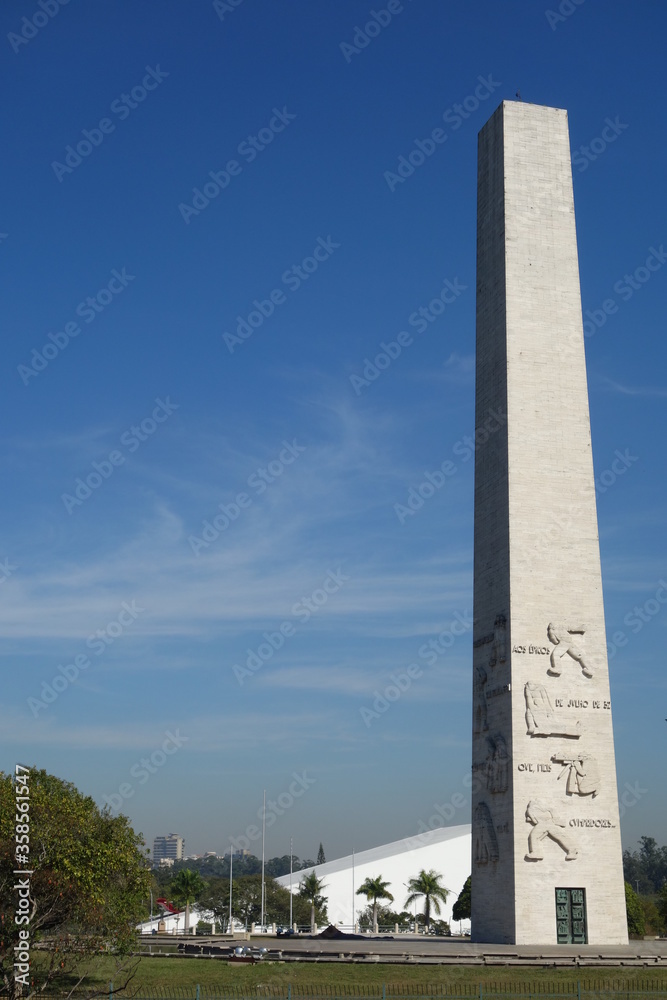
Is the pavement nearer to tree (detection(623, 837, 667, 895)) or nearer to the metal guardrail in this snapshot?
the metal guardrail

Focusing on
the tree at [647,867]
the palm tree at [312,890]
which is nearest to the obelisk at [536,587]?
the palm tree at [312,890]

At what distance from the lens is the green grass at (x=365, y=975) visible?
27.3m

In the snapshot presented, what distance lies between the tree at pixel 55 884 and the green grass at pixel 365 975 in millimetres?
3101

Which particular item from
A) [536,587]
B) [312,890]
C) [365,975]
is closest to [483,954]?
[365,975]

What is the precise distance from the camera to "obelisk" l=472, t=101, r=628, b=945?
35.2 metres

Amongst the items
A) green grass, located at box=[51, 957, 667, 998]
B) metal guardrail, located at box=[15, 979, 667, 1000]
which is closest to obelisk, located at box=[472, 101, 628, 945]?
green grass, located at box=[51, 957, 667, 998]

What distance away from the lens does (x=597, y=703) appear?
37000 millimetres

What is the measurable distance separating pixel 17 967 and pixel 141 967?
37.3ft

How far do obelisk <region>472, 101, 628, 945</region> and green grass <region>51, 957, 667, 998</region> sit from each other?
5.74m

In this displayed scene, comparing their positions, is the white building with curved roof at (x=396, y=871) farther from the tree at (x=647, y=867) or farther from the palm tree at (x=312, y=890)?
the tree at (x=647, y=867)

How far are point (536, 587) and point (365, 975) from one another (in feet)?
48.2

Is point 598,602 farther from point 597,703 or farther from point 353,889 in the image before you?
point 353,889

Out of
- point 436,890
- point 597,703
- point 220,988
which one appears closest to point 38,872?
point 220,988

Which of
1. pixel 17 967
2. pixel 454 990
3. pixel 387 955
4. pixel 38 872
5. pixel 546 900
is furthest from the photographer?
pixel 546 900
